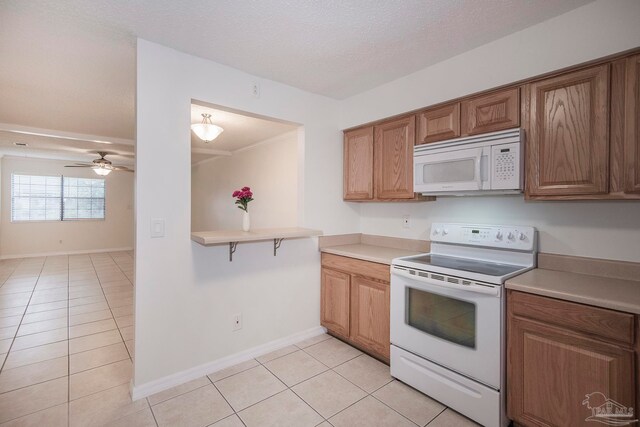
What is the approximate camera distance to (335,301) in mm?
2854

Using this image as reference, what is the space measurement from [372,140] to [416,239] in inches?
41.9

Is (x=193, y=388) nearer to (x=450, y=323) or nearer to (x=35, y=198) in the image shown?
(x=450, y=323)

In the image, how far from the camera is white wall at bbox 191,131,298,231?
15.2 ft

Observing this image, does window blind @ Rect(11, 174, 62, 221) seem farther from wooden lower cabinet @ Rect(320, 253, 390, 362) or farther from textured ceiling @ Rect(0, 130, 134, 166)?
wooden lower cabinet @ Rect(320, 253, 390, 362)

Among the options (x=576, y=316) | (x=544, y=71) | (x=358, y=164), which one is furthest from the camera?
(x=358, y=164)

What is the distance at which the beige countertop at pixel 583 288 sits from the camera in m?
1.32

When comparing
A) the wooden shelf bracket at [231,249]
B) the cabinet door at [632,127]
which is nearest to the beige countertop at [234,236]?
the wooden shelf bracket at [231,249]

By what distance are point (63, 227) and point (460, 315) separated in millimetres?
9464

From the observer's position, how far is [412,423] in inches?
69.5

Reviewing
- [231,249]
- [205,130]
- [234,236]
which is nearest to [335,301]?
[231,249]

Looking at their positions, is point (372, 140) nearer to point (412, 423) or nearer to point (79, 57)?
point (412, 423)

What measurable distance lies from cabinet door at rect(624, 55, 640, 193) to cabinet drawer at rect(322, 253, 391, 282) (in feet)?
4.85

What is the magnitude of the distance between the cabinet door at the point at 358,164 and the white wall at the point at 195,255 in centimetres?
36

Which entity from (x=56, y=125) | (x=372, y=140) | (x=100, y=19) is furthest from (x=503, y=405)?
(x=56, y=125)
